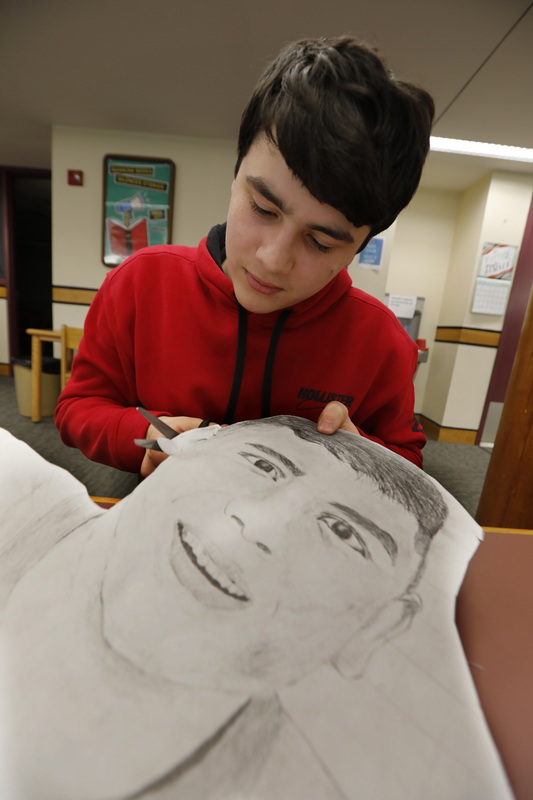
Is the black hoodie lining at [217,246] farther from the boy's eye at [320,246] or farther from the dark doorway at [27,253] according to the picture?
the dark doorway at [27,253]

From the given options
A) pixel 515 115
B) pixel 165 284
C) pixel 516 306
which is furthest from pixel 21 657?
pixel 516 306

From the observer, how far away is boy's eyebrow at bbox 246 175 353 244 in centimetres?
40

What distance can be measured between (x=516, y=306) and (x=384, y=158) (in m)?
2.62

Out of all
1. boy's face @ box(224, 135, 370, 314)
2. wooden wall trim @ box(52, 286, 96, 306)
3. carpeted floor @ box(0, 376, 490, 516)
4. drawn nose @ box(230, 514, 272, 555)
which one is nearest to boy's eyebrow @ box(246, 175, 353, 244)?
boy's face @ box(224, 135, 370, 314)

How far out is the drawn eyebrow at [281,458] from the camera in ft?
1.25

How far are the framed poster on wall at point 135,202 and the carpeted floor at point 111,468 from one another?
1.15 m

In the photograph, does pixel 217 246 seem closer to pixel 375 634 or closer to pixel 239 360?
pixel 239 360

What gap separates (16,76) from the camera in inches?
74.2

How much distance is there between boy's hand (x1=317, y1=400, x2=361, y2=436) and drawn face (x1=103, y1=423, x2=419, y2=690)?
72mm

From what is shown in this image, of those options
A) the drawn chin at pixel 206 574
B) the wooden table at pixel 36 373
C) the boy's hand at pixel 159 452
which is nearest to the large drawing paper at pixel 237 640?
the drawn chin at pixel 206 574

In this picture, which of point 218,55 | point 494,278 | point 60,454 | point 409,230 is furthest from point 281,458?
point 409,230

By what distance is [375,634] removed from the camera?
0.87 feet

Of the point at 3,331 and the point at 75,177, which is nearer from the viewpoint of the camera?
the point at 75,177

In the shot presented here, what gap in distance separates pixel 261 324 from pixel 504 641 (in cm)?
47
